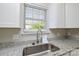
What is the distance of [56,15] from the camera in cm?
237

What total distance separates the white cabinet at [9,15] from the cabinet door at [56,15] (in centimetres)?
61

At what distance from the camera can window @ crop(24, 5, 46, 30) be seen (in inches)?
74.1

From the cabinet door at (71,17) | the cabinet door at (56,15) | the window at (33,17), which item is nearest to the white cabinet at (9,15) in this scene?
the window at (33,17)

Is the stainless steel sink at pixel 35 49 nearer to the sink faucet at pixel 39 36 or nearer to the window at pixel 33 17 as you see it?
the sink faucet at pixel 39 36

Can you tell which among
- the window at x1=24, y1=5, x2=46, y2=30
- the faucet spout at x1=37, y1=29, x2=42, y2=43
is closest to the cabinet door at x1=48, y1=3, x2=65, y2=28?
the window at x1=24, y1=5, x2=46, y2=30

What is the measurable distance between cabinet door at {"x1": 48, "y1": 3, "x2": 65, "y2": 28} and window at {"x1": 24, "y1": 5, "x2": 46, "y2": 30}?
18cm

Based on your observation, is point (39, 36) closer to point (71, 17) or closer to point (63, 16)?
point (63, 16)

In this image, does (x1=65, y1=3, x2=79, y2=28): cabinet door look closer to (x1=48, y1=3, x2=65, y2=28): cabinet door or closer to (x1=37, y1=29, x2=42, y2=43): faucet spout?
(x1=48, y1=3, x2=65, y2=28): cabinet door

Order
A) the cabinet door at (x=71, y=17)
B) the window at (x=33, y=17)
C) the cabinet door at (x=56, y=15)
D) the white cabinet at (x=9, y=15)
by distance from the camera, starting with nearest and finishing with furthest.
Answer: the white cabinet at (x=9, y=15)
the window at (x=33, y=17)
the cabinet door at (x=56, y=15)
the cabinet door at (x=71, y=17)

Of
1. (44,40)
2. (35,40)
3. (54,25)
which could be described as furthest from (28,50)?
(54,25)

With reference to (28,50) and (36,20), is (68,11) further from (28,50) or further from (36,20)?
(28,50)

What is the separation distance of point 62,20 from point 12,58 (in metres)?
1.60

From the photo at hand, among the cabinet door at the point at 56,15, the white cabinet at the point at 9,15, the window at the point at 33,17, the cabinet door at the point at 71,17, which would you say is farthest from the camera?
the cabinet door at the point at 71,17

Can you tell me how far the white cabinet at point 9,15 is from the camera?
1.60m
